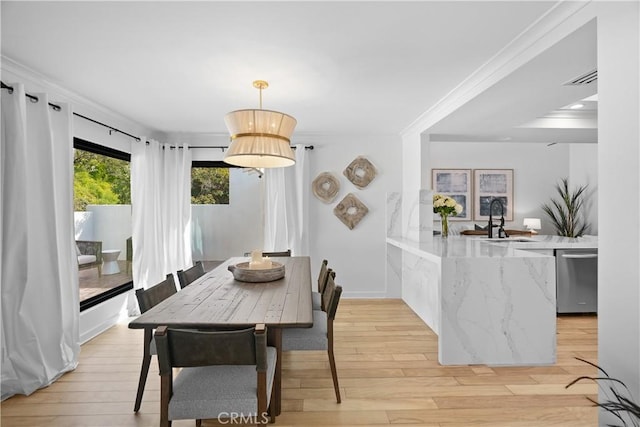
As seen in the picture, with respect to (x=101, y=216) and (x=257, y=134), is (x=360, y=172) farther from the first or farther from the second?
(x=101, y=216)

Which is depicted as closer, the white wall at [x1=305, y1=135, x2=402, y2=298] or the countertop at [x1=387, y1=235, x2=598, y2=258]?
the countertop at [x1=387, y1=235, x2=598, y2=258]

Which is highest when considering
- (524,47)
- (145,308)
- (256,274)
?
(524,47)

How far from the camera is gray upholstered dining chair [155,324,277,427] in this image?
1526 millimetres

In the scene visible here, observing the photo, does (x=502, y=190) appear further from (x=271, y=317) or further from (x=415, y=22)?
(x=271, y=317)

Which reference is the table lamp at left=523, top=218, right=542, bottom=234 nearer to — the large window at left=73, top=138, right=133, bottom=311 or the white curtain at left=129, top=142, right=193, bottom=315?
the white curtain at left=129, top=142, right=193, bottom=315

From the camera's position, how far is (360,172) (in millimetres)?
5012

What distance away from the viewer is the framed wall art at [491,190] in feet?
22.8

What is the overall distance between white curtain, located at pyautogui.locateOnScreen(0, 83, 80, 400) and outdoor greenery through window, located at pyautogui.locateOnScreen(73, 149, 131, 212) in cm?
70

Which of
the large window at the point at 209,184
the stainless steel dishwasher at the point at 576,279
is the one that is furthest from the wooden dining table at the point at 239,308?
the stainless steel dishwasher at the point at 576,279

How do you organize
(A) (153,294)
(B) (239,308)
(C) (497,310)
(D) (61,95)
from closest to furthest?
(B) (239,308) → (A) (153,294) → (C) (497,310) → (D) (61,95)

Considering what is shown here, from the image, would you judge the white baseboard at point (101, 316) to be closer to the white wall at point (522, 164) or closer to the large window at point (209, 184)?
the large window at point (209, 184)

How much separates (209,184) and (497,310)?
→ 12.9ft

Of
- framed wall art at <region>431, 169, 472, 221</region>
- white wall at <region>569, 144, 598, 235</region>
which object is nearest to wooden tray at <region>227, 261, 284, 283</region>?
framed wall art at <region>431, 169, 472, 221</region>

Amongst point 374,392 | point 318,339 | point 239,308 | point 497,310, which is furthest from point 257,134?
point 497,310
